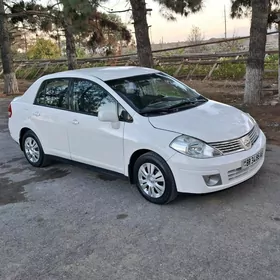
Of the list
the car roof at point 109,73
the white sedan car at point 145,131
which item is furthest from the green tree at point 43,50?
the car roof at point 109,73

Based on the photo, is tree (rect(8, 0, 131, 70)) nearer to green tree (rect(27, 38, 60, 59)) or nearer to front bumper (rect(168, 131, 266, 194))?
front bumper (rect(168, 131, 266, 194))

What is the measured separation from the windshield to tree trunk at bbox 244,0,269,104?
4598mm

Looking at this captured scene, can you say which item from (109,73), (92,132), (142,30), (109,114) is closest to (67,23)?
(142,30)

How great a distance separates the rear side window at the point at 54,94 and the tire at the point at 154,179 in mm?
1561

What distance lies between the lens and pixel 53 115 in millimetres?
5344

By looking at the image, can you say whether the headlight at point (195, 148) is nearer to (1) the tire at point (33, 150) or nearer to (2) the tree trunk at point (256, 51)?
(1) the tire at point (33, 150)

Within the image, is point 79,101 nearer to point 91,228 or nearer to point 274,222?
point 91,228

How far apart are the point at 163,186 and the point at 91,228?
35.5 inches

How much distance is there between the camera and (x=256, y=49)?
916 cm

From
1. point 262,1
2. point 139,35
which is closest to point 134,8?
point 139,35

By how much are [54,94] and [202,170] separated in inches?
105

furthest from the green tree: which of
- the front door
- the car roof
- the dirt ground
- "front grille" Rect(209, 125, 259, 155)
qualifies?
"front grille" Rect(209, 125, 259, 155)

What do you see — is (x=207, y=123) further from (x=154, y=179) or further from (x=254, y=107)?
(x=254, y=107)

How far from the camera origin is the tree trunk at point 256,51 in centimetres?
894
